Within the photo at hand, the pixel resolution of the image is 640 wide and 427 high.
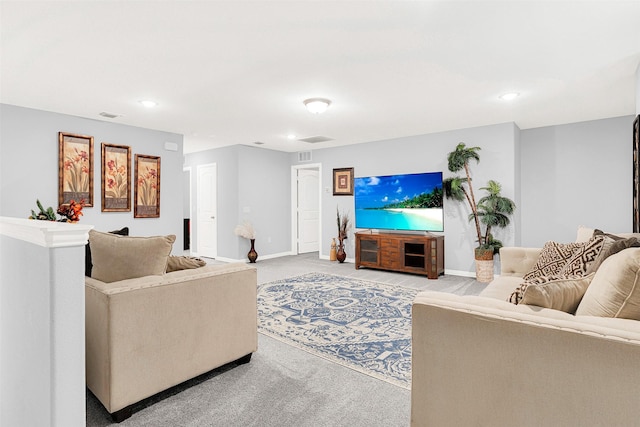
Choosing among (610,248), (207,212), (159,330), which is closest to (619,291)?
(610,248)

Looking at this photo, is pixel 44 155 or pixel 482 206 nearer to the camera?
pixel 44 155

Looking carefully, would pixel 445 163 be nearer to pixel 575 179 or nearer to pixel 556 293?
pixel 575 179

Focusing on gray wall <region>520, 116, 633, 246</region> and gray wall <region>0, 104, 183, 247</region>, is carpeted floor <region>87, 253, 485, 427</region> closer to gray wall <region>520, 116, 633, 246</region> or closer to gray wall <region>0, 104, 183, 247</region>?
gray wall <region>0, 104, 183, 247</region>

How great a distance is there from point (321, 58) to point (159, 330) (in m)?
2.30

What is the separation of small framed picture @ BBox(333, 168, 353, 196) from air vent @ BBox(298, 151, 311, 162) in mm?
794

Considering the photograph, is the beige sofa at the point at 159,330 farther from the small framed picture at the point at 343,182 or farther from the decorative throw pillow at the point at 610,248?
the small framed picture at the point at 343,182

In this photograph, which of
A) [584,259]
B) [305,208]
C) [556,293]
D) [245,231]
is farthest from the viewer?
[305,208]

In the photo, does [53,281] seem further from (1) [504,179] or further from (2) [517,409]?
(1) [504,179]

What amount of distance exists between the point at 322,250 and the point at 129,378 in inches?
217

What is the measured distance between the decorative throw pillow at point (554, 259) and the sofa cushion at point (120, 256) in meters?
2.43

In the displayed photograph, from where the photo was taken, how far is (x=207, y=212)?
7.49 m

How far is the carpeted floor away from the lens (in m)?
1.80

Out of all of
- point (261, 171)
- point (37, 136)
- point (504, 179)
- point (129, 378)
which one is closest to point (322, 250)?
point (261, 171)

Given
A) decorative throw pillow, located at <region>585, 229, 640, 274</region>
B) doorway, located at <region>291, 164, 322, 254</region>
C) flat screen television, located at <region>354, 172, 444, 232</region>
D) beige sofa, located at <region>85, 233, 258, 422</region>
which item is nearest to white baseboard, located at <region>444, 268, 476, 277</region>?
flat screen television, located at <region>354, 172, 444, 232</region>
